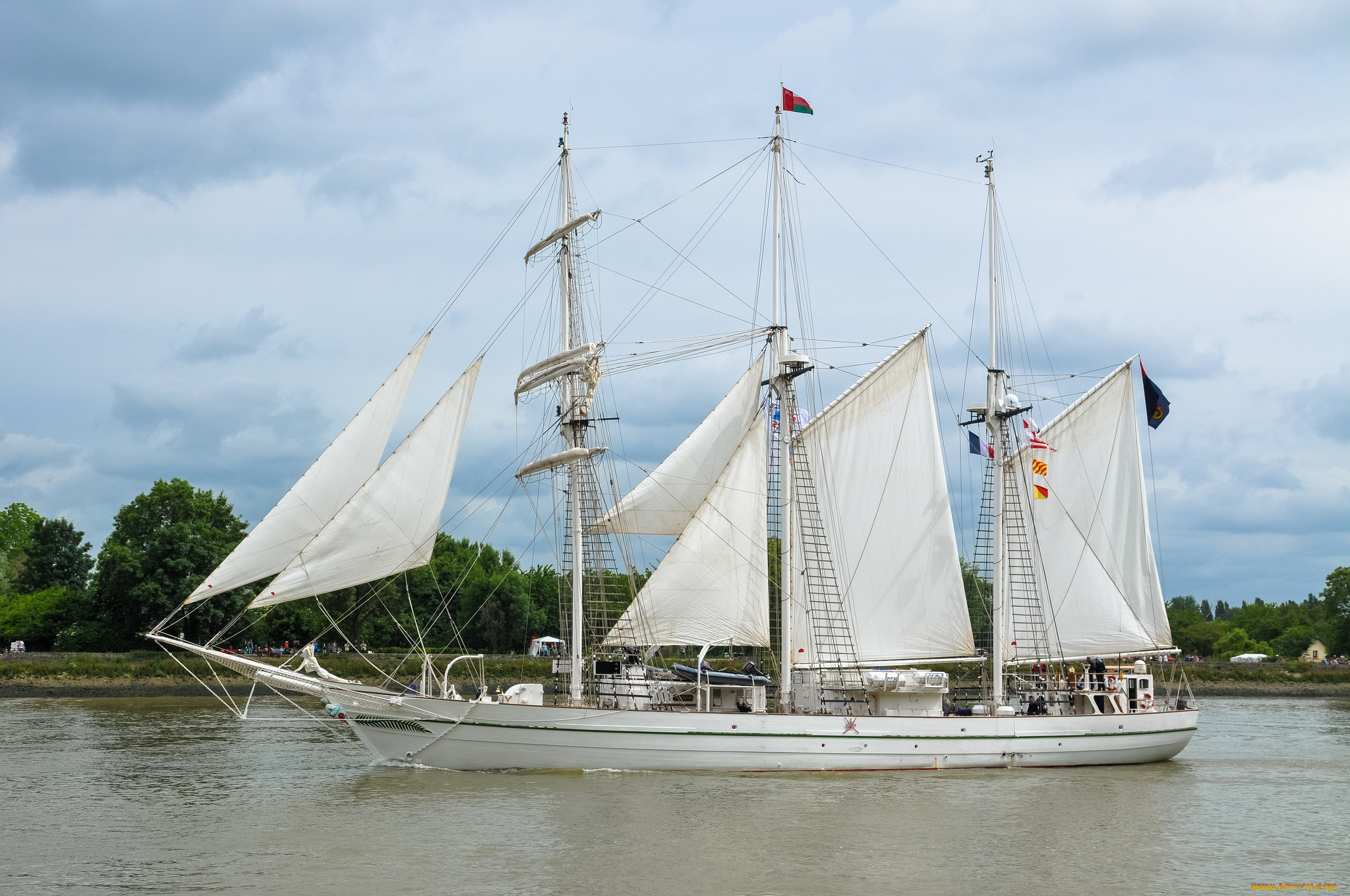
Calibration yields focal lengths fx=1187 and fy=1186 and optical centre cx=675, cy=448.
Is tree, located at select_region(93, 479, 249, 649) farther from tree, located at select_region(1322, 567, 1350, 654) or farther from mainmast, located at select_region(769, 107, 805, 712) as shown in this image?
tree, located at select_region(1322, 567, 1350, 654)

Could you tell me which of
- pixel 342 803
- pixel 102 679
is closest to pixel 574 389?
pixel 342 803

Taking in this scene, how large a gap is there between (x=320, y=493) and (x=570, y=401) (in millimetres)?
8778

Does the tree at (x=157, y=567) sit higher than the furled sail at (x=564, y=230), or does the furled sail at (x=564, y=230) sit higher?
the furled sail at (x=564, y=230)

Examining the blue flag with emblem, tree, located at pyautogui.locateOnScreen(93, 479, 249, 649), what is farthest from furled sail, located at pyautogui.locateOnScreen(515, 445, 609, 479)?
tree, located at pyautogui.locateOnScreen(93, 479, 249, 649)

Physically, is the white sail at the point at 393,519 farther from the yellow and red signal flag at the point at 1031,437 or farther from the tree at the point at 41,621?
the tree at the point at 41,621

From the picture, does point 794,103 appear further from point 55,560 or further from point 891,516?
point 55,560

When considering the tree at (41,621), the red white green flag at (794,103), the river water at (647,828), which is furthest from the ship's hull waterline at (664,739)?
the tree at (41,621)

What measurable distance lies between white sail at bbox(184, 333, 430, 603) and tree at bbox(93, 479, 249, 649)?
47.9 metres

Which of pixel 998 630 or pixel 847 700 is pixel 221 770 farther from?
pixel 998 630

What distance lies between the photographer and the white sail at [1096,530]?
44625 millimetres

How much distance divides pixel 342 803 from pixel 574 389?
14.7 meters

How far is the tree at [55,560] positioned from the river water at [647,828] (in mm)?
80066

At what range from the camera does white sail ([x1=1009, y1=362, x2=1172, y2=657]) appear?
44.6 metres

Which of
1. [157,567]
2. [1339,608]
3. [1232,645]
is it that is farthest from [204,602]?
[1232,645]
